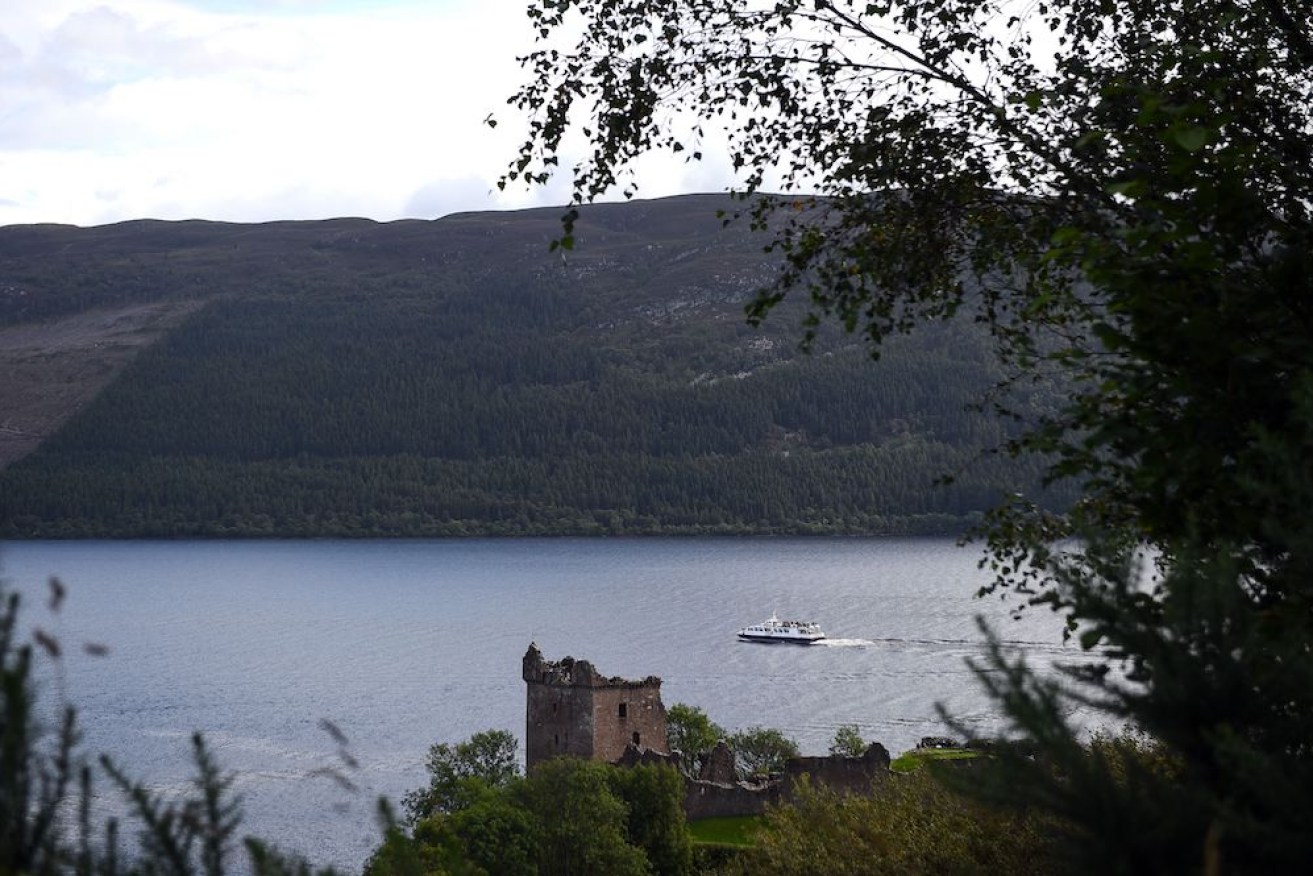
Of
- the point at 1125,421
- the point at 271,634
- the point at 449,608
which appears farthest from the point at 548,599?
the point at 1125,421

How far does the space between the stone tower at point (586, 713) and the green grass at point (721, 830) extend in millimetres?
7053

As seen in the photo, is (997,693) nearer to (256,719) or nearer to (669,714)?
(669,714)

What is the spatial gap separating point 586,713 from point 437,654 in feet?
200

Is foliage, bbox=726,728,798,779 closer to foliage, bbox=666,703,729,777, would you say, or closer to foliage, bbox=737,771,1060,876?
foliage, bbox=666,703,729,777

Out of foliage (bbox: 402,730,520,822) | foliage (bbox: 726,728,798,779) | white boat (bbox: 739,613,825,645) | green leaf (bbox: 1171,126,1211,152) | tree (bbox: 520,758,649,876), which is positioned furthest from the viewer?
white boat (bbox: 739,613,825,645)

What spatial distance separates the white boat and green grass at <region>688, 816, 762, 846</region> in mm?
70447

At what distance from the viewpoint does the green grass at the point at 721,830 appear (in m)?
41.8

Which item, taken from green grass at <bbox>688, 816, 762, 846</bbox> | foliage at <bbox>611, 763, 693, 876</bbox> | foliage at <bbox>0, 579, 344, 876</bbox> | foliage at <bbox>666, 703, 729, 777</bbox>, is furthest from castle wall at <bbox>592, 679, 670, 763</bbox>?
foliage at <bbox>0, 579, 344, 876</bbox>

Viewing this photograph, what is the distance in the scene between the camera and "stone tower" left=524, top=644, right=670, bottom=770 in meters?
52.3

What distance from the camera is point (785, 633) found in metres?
115

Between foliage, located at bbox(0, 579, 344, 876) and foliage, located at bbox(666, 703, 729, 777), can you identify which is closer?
foliage, located at bbox(0, 579, 344, 876)

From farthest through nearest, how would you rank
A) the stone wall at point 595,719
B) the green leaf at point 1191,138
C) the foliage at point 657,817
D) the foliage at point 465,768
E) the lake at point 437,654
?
the lake at point 437,654
the stone wall at point 595,719
the foliage at point 465,768
the foliage at point 657,817
the green leaf at point 1191,138

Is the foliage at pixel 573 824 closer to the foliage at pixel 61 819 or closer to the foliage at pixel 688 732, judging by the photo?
the foliage at pixel 688 732

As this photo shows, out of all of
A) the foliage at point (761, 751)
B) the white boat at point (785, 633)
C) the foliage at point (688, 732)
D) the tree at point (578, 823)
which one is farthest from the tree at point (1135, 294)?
the white boat at point (785, 633)
